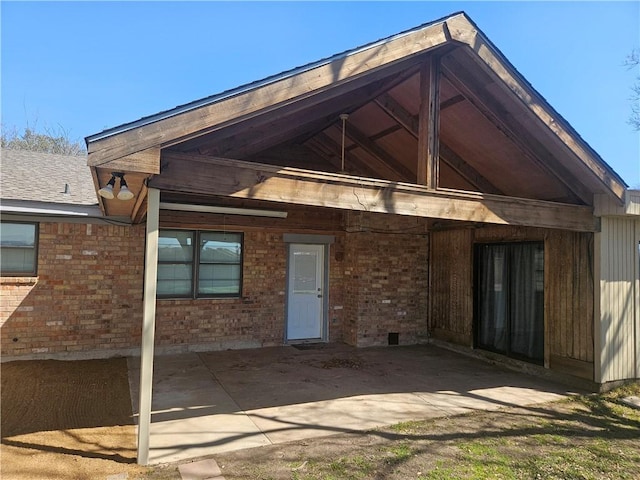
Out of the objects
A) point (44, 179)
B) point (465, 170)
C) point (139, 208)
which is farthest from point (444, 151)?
point (44, 179)

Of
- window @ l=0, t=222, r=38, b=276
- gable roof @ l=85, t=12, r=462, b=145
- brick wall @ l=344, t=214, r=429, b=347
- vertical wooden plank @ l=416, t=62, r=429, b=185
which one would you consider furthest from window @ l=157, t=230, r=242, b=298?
gable roof @ l=85, t=12, r=462, b=145

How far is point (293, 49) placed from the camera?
10.6 metres

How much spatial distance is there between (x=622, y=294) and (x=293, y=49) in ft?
29.6

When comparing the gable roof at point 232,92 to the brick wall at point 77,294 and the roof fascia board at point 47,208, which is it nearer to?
the roof fascia board at point 47,208

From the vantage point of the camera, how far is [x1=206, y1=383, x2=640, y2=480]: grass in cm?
345

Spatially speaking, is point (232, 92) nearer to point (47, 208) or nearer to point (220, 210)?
point (220, 210)

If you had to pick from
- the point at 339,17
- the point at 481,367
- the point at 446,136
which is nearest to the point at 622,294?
the point at 481,367

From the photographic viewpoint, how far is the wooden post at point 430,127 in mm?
4914

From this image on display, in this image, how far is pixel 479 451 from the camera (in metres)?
3.88

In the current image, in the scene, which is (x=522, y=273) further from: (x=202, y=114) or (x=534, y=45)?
(x=202, y=114)

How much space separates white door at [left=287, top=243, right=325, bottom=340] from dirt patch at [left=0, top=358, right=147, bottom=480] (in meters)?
3.50

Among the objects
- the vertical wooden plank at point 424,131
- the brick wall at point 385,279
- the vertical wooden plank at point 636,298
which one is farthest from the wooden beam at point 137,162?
the vertical wooden plank at point 636,298

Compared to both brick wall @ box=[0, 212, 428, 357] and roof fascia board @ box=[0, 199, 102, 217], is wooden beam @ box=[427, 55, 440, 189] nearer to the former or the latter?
brick wall @ box=[0, 212, 428, 357]

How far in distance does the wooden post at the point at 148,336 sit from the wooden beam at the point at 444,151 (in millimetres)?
4212
